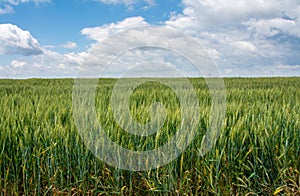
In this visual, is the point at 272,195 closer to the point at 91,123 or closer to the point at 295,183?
the point at 295,183

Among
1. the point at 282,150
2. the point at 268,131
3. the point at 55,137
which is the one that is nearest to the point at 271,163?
the point at 282,150

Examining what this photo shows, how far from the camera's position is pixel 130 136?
2.41 m

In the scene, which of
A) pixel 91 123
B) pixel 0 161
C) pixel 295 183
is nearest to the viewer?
pixel 295 183

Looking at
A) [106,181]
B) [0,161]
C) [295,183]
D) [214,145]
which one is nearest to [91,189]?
[106,181]

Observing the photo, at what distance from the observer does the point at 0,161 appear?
2.38m

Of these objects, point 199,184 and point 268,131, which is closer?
point 199,184

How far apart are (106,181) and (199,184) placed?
2.35 ft

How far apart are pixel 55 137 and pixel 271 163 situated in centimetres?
171

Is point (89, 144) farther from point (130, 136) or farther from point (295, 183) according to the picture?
point (295, 183)

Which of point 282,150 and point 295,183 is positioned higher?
point 282,150

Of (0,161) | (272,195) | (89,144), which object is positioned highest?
(89,144)

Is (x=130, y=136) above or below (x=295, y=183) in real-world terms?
above

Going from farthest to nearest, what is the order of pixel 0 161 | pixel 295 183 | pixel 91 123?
pixel 91 123
pixel 0 161
pixel 295 183

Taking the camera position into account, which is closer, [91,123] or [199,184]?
[199,184]
